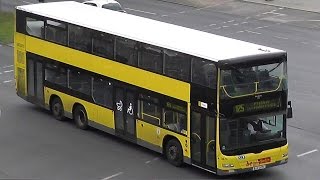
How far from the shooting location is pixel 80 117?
87.7 feet

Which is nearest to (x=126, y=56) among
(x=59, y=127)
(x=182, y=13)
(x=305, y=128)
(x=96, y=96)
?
(x=96, y=96)

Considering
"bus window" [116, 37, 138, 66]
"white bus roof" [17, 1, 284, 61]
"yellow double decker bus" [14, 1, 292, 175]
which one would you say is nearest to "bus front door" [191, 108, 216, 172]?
"yellow double decker bus" [14, 1, 292, 175]

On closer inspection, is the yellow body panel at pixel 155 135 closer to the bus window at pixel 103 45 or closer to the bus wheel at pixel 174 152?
the bus wheel at pixel 174 152

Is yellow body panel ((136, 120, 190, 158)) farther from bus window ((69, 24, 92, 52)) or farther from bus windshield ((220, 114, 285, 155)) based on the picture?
bus window ((69, 24, 92, 52))

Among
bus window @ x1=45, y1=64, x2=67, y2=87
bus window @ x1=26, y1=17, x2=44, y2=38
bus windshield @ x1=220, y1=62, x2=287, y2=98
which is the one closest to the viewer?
bus windshield @ x1=220, y1=62, x2=287, y2=98

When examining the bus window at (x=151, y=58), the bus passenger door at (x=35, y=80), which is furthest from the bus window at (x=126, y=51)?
the bus passenger door at (x=35, y=80)

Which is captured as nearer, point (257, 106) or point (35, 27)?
point (257, 106)

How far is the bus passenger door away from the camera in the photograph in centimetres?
2828

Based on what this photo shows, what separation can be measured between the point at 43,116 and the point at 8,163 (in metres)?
5.20

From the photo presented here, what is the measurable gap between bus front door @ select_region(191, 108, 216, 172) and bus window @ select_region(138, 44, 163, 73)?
189 cm

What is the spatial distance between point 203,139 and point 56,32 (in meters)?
7.50

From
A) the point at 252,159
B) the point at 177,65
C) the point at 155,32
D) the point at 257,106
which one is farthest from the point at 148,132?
the point at 257,106

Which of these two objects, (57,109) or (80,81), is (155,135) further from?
(57,109)

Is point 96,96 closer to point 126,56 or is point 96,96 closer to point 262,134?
point 126,56
